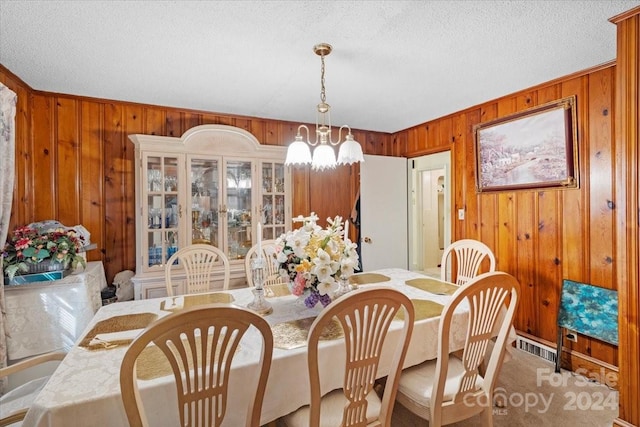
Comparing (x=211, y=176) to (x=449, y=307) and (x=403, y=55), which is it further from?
(x=449, y=307)

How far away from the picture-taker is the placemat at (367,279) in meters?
2.40

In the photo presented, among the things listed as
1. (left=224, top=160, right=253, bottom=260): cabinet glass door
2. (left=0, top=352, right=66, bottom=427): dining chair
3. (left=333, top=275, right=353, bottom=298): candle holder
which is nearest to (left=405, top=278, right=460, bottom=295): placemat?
(left=333, top=275, right=353, bottom=298): candle holder

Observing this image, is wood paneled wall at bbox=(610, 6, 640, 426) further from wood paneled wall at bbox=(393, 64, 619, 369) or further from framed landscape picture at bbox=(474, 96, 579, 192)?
framed landscape picture at bbox=(474, 96, 579, 192)

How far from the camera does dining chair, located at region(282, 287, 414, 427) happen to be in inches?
43.1

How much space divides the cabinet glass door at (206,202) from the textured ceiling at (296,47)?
0.63m

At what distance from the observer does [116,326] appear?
1585 millimetres

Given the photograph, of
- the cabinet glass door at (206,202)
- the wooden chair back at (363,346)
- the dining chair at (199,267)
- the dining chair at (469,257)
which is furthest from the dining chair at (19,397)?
the dining chair at (469,257)

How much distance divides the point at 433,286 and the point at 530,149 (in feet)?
5.06

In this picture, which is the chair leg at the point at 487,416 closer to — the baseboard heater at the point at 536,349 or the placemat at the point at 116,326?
the baseboard heater at the point at 536,349

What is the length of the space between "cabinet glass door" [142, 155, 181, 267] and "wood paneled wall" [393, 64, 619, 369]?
2914mm

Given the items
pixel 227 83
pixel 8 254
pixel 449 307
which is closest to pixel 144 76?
pixel 227 83

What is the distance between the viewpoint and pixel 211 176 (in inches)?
121

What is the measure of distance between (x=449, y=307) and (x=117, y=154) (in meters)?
3.06

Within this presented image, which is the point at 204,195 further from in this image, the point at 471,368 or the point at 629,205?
the point at 629,205
